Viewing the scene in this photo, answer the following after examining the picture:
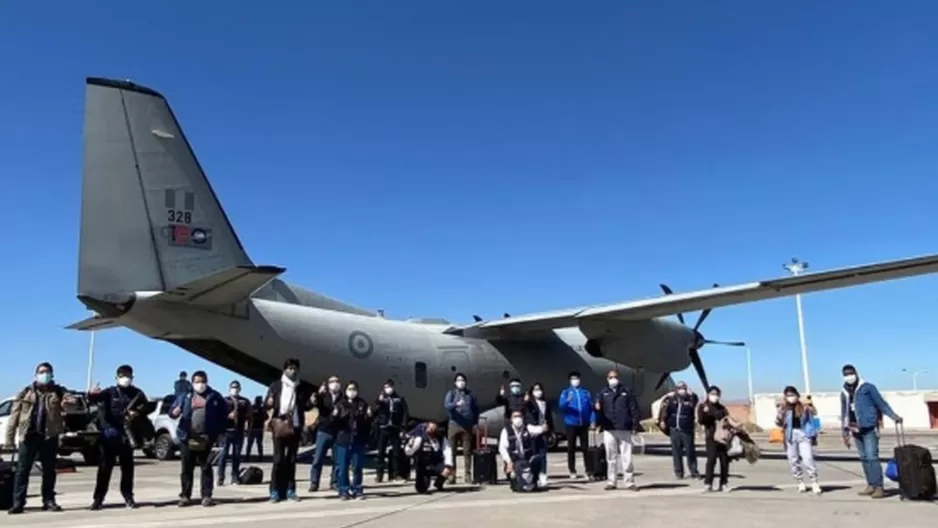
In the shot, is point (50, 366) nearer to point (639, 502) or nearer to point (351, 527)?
point (351, 527)

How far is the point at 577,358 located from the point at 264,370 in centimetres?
1013

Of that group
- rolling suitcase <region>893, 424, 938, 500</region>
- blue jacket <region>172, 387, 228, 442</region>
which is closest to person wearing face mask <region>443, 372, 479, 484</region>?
blue jacket <region>172, 387, 228, 442</region>

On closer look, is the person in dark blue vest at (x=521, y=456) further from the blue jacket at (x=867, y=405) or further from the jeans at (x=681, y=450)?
the blue jacket at (x=867, y=405)

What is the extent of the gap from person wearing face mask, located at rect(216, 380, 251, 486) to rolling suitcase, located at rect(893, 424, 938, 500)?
34.6 ft

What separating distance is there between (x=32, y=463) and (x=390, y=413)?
21.4 ft

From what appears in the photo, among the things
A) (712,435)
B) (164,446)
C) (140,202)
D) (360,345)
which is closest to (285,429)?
(712,435)

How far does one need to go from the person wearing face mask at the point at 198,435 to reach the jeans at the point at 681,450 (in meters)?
8.31

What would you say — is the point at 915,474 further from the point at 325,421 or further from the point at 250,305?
the point at 250,305

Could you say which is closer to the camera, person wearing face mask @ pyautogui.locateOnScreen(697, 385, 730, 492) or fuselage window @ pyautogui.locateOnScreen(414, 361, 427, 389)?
person wearing face mask @ pyautogui.locateOnScreen(697, 385, 730, 492)

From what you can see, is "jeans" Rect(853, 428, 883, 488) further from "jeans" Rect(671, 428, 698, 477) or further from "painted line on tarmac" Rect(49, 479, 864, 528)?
"jeans" Rect(671, 428, 698, 477)

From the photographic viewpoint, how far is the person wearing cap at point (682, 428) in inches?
575

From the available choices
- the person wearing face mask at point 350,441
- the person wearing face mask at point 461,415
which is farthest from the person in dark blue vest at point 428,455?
the person wearing face mask at point 461,415

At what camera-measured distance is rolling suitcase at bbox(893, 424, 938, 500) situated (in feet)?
35.2

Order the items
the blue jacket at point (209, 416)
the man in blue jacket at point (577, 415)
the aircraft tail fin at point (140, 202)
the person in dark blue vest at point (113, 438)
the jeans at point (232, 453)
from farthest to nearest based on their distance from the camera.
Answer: the man in blue jacket at point (577, 415) < the aircraft tail fin at point (140, 202) < the jeans at point (232, 453) < the blue jacket at point (209, 416) < the person in dark blue vest at point (113, 438)
